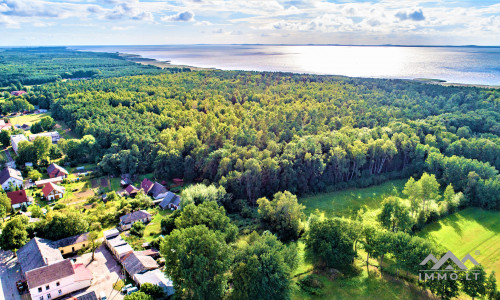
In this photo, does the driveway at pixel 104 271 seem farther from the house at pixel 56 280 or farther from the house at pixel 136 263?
the house at pixel 136 263

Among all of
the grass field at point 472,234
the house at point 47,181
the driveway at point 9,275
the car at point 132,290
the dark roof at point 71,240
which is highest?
the dark roof at point 71,240

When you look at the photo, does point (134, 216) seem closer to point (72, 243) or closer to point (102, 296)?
point (72, 243)

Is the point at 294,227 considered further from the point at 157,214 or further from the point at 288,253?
the point at 157,214

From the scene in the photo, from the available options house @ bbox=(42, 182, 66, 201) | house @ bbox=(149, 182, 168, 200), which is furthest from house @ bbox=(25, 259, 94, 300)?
house @ bbox=(42, 182, 66, 201)

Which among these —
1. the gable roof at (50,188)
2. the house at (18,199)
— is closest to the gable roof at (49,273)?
the house at (18,199)

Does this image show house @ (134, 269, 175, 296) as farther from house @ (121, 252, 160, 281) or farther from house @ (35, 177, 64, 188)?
house @ (35, 177, 64, 188)

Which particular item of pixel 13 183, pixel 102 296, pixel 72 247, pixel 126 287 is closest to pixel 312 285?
pixel 126 287
